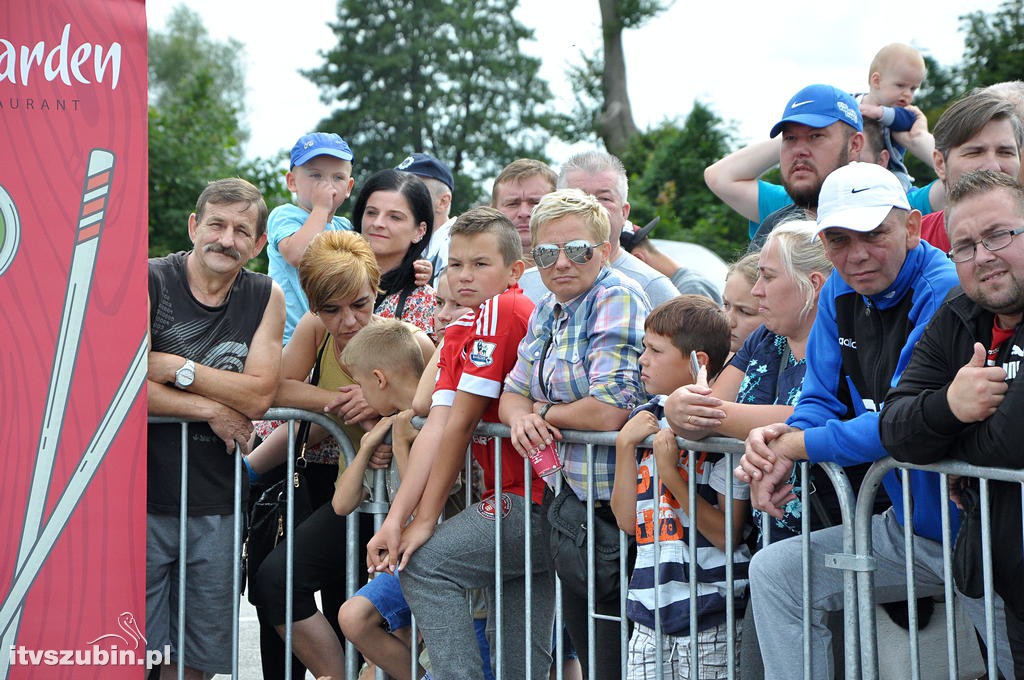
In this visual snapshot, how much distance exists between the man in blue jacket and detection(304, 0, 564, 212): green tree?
39869 mm

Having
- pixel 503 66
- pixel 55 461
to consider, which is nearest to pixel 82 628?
pixel 55 461

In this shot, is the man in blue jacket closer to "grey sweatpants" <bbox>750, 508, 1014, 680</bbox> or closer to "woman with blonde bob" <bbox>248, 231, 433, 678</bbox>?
"grey sweatpants" <bbox>750, 508, 1014, 680</bbox>

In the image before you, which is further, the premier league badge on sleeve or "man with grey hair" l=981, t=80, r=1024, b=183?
the premier league badge on sleeve

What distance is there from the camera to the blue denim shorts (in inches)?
175

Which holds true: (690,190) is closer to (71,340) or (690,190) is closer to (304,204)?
(304,204)

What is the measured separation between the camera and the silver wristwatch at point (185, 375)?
454 centimetres

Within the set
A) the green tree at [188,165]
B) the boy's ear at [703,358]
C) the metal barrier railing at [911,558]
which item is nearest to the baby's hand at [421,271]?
the boy's ear at [703,358]

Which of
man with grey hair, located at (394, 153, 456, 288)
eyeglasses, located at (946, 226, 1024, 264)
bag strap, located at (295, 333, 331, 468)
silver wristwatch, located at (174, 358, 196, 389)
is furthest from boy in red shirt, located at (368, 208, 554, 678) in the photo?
man with grey hair, located at (394, 153, 456, 288)

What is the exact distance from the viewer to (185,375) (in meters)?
4.54

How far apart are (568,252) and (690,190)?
59.3 feet

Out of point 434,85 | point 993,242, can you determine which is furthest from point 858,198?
point 434,85

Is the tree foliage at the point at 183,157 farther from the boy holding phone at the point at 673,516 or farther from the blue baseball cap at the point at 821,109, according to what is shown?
the boy holding phone at the point at 673,516

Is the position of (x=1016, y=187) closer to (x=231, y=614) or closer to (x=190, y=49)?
(x=231, y=614)

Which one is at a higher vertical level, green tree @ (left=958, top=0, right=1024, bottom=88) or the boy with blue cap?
green tree @ (left=958, top=0, right=1024, bottom=88)
